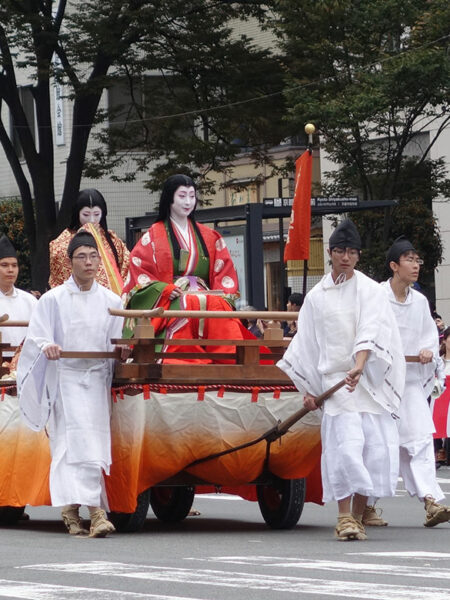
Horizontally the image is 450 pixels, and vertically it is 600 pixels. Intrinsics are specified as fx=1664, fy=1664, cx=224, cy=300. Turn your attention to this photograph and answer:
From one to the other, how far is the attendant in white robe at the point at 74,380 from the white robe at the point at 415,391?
6.51 feet

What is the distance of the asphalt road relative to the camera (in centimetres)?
713

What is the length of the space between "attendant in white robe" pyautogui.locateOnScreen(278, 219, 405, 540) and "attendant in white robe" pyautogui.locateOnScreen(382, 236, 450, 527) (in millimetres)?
872

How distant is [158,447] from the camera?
10.2 meters

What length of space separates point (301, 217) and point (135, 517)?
321 inches

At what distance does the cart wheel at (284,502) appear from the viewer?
34.6 feet

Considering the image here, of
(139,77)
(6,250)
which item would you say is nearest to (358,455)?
(6,250)

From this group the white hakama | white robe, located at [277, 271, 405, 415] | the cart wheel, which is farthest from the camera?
the cart wheel

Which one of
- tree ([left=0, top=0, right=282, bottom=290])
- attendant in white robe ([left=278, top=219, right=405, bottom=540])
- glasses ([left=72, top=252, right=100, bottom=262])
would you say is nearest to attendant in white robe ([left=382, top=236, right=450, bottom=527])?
attendant in white robe ([left=278, top=219, right=405, bottom=540])

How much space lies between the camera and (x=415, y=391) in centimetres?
1116

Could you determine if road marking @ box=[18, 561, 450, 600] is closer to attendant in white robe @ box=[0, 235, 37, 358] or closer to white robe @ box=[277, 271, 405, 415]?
white robe @ box=[277, 271, 405, 415]

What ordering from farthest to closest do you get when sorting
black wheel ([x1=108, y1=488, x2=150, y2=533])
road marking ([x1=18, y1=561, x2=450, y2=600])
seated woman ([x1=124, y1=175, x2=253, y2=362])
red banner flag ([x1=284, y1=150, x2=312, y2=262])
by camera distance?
1. red banner flag ([x1=284, y1=150, x2=312, y2=262])
2. seated woman ([x1=124, y1=175, x2=253, y2=362])
3. black wheel ([x1=108, y1=488, x2=150, y2=533])
4. road marking ([x1=18, y1=561, x2=450, y2=600])

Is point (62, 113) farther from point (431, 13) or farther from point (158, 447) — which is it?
point (158, 447)

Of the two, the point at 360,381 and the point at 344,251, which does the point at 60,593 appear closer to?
the point at 360,381

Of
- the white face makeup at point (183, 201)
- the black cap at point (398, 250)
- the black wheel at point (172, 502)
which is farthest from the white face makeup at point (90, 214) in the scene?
the black cap at point (398, 250)
